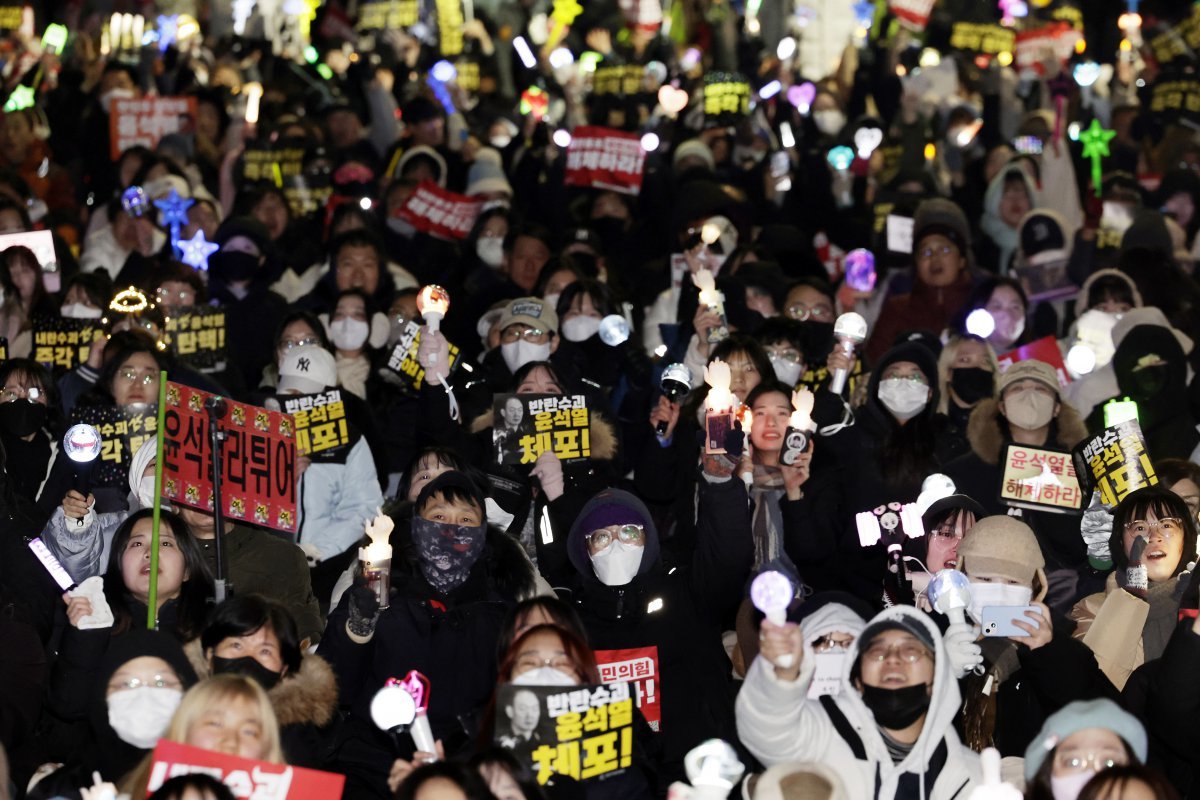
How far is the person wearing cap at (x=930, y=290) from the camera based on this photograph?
12.1 m

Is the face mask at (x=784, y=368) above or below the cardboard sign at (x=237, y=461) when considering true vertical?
above

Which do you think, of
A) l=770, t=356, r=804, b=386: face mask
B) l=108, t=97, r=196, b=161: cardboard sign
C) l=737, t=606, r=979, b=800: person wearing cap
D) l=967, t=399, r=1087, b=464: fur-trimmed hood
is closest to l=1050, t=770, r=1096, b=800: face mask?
l=737, t=606, r=979, b=800: person wearing cap

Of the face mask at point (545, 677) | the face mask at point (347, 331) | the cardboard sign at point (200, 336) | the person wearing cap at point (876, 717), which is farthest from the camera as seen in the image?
the cardboard sign at point (200, 336)

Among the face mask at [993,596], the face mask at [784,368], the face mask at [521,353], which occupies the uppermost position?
the face mask at [521,353]

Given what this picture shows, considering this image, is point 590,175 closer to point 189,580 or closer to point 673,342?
point 673,342

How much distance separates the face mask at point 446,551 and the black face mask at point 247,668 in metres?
1.05

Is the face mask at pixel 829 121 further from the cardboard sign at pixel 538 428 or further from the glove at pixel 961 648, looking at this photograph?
the glove at pixel 961 648

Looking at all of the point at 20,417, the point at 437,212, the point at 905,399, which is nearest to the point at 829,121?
the point at 437,212

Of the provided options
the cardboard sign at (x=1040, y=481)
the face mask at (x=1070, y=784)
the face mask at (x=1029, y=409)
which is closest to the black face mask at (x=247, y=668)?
the face mask at (x=1070, y=784)

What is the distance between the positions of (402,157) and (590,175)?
1.49m

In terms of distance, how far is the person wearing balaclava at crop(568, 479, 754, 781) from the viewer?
805cm

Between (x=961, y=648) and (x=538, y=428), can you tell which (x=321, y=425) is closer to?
(x=538, y=428)

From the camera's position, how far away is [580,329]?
10984mm

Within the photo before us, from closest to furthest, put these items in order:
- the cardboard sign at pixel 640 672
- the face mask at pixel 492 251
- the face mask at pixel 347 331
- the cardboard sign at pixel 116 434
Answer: the cardboard sign at pixel 640 672 → the cardboard sign at pixel 116 434 → the face mask at pixel 347 331 → the face mask at pixel 492 251
